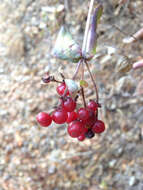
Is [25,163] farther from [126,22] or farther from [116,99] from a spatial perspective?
[126,22]

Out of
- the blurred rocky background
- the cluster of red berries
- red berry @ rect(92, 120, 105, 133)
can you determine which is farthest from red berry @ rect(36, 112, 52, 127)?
the blurred rocky background

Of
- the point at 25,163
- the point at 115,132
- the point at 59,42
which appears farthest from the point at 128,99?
the point at 59,42

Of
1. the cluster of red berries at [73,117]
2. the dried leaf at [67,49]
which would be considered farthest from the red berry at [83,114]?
the dried leaf at [67,49]

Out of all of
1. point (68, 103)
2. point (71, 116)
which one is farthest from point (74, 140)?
point (68, 103)

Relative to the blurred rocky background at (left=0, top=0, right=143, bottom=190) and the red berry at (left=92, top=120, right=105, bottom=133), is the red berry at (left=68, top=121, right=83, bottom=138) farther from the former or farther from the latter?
the blurred rocky background at (left=0, top=0, right=143, bottom=190)

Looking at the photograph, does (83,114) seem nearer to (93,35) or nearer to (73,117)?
(73,117)

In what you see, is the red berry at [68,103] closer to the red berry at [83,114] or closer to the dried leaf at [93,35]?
the red berry at [83,114]
